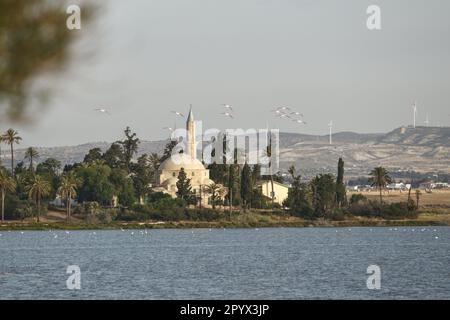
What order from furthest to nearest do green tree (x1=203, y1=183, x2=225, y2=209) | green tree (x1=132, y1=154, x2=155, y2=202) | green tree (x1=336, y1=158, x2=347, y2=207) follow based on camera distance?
1. green tree (x1=132, y1=154, x2=155, y2=202)
2. green tree (x1=203, y1=183, x2=225, y2=209)
3. green tree (x1=336, y1=158, x2=347, y2=207)

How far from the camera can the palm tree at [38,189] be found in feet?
484

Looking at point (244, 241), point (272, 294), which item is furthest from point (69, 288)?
point (244, 241)

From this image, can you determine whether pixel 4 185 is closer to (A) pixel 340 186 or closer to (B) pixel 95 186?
(B) pixel 95 186

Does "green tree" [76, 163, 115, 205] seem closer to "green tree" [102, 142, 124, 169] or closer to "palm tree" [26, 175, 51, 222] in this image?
"palm tree" [26, 175, 51, 222]

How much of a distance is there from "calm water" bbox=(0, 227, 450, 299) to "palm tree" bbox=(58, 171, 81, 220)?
115 feet

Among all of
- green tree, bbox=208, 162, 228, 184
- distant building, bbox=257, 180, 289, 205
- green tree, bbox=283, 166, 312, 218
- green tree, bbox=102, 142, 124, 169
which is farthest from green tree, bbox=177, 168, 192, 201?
green tree, bbox=102, 142, 124, 169

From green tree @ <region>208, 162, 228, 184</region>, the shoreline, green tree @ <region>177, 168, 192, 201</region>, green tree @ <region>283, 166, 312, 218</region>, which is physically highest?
green tree @ <region>208, 162, 228, 184</region>

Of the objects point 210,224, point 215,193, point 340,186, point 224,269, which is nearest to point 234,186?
point 210,224

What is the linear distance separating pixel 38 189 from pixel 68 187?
6.82 metres

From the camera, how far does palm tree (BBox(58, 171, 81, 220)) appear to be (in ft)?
502

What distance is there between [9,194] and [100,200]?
1823 cm

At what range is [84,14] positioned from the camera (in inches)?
368

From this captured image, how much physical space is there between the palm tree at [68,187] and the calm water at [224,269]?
3514cm

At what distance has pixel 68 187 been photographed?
153125 mm
